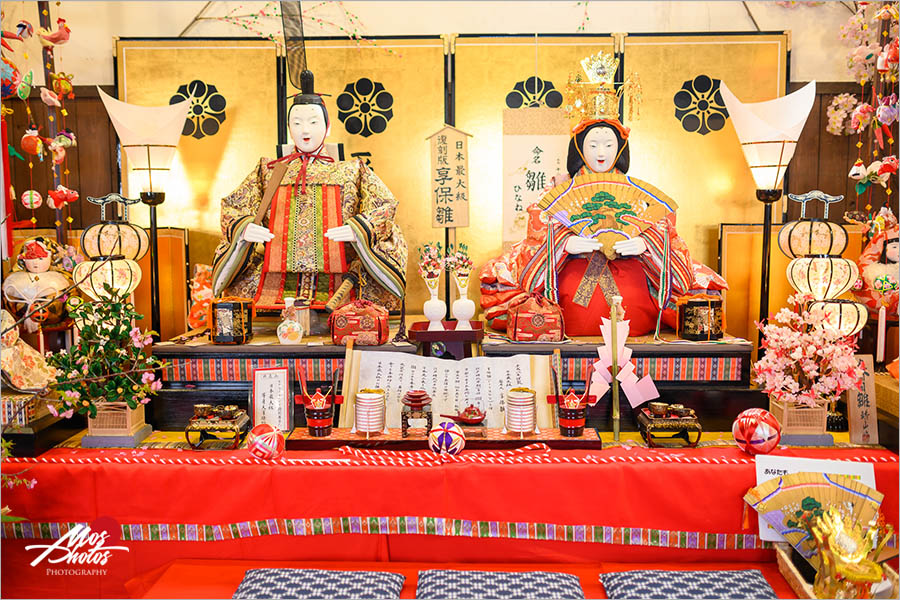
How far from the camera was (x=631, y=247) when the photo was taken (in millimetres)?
3994

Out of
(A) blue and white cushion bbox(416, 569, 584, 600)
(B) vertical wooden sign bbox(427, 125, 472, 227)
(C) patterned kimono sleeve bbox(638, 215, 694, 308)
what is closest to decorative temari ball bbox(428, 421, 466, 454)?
(A) blue and white cushion bbox(416, 569, 584, 600)

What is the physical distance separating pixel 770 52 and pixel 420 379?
367 cm

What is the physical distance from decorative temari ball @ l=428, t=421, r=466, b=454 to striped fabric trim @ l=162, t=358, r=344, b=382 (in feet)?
2.76

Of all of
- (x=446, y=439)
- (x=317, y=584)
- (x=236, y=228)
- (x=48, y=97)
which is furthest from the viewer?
(x=236, y=228)

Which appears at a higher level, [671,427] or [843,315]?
[843,315]

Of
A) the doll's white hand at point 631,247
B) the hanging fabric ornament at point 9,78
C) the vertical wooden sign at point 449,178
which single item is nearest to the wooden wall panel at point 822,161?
the doll's white hand at point 631,247

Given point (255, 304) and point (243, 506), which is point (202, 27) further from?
point (243, 506)

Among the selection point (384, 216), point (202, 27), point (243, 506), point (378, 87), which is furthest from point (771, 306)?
point (202, 27)

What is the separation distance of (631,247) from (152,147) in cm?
277

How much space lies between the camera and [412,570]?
3.01 meters

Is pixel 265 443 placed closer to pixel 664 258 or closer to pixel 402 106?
pixel 664 258

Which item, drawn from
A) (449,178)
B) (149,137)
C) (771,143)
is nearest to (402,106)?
(449,178)

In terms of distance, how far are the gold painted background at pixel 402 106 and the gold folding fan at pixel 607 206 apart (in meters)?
1.58

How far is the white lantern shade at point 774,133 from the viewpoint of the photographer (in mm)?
3871
